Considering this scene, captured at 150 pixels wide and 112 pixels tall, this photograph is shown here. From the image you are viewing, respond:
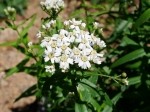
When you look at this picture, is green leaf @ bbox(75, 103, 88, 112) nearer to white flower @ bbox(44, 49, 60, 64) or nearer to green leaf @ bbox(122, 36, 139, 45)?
white flower @ bbox(44, 49, 60, 64)

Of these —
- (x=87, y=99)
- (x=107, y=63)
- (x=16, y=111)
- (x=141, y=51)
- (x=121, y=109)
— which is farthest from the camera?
(x=16, y=111)

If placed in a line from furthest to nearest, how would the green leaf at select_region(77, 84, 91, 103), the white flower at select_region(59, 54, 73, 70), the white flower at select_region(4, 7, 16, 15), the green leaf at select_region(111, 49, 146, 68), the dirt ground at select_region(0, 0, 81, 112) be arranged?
the dirt ground at select_region(0, 0, 81, 112), the green leaf at select_region(111, 49, 146, 68), the white flower at select_region(4, 7, 16, 15), the green leaf at select_region(77, 84, 91, 103), the white flower at select_region(59, 54, 73, 70)

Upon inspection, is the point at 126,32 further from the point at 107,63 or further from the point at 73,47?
the point at 73,47

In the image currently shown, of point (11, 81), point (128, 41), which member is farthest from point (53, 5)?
point (11, 81)

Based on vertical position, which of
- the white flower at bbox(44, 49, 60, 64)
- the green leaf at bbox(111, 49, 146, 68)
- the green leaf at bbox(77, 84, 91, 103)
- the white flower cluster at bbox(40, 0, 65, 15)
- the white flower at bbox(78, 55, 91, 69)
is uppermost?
the white flower cluster at bbox(40, 0, 65, 15)

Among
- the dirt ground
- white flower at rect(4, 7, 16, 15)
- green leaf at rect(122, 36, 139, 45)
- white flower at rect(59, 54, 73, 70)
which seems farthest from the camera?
the dirt ground

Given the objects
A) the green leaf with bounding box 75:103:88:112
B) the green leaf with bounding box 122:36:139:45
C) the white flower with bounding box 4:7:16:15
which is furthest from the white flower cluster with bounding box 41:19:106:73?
the green leaf with bounding box 122:36:139:45

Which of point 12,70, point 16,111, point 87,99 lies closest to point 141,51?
point 87,99

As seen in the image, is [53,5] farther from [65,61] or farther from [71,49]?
[65,61]

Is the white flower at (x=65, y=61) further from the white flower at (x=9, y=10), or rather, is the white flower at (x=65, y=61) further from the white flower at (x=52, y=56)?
the white flower at (x=9, y=10)
